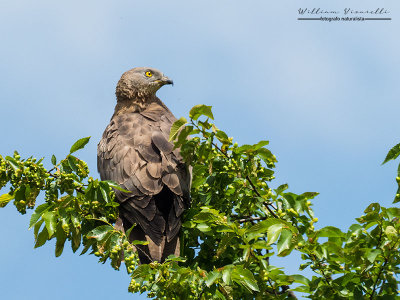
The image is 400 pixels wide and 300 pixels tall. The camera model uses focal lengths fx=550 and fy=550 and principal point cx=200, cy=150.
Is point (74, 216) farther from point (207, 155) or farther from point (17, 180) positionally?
point (207, 155)

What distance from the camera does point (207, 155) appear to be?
13.4 ft

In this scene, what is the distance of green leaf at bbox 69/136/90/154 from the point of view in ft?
13.0

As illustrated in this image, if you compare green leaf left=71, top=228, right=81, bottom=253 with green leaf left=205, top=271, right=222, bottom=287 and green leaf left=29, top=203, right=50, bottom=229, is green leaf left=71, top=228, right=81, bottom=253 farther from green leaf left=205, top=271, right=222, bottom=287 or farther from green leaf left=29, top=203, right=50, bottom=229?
green leaf left=205, top=271, right=222, bottom=287

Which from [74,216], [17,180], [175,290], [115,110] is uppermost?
[115,110]

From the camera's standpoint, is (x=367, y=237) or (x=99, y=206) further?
(x=99, y=206)

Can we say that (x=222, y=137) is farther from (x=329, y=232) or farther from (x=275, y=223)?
(x=329, y=232)

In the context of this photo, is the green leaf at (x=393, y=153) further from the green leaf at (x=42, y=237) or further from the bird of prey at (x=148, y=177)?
the green leaf at (x=42, y=237)

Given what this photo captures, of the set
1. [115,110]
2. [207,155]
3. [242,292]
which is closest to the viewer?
[242,292]

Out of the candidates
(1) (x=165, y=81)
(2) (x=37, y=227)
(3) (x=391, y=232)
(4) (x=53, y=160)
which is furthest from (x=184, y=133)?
(1) (x=165, y=81)

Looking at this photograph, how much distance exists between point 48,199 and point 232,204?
1.44 metres

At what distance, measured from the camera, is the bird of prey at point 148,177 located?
4660 millimetres

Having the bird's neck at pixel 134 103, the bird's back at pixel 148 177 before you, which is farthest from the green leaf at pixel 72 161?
the bird's neck at pixel 134 103

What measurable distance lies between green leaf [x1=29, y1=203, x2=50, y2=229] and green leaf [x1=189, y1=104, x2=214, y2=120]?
3.91 feet

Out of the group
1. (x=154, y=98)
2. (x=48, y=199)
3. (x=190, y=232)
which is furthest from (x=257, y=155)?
(x=154, y=98)
